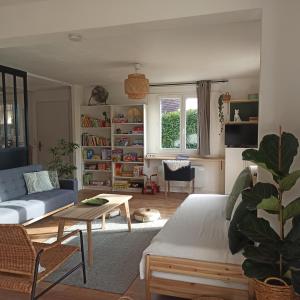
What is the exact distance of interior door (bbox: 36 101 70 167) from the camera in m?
6.81

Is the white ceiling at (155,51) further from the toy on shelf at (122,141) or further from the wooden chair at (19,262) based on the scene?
the wooden chair at (19,262)

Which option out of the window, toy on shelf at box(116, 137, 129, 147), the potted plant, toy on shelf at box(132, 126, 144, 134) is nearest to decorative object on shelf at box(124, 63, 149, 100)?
the potted plant

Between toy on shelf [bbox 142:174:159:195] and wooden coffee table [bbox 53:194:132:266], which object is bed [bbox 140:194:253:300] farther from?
toy on shelf [bbox 142:174:159:195]

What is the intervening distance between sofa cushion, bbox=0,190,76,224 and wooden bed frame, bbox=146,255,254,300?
76.0 inches

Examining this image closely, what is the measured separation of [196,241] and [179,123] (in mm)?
4191

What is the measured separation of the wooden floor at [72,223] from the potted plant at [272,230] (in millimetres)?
977

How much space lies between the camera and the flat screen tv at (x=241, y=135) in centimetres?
544

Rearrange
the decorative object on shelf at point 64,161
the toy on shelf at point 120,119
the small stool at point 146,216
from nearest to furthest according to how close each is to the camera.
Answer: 1. the small stool at point 146,216
2. the decorative object on shelf at point 64,161
3. the toy on shelf at point 120,119

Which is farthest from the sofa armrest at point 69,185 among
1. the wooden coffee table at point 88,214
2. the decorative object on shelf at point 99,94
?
the decorative object on shelf at point 99,94

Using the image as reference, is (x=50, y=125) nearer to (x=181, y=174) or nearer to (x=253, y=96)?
(x=181, y=174)

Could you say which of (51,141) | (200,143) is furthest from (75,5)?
(51,141)

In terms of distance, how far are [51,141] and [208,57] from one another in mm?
4487

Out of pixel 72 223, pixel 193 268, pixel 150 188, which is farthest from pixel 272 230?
pixel 150 188

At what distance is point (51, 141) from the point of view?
22.9ft
